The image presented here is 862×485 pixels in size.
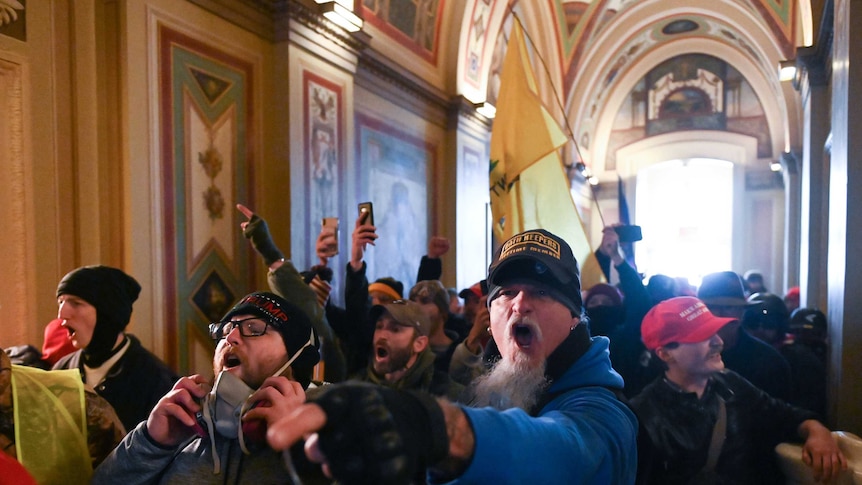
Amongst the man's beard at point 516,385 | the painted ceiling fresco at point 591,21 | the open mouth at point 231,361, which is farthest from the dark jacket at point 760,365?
the painted ceiling fresco at point 591,21

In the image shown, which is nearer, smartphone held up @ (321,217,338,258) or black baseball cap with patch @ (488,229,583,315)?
black baseball cap with patch @ (488,229,583,315)

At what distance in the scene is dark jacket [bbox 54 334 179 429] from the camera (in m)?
2.61

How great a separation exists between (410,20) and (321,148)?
305 cm

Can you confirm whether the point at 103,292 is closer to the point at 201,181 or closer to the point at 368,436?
the point at 201,181

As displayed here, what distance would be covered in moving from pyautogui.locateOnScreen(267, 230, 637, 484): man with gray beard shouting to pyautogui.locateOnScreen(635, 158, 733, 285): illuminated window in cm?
1996

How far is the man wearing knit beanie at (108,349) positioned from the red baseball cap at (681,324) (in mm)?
2199

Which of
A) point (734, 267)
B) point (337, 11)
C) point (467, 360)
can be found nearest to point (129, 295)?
point (467, 360)

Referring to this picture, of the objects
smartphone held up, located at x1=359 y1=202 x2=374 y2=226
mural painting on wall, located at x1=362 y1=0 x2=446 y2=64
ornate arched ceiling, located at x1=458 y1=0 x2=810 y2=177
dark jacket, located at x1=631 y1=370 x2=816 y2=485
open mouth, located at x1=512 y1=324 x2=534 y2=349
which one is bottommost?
dark jacket, located at x1=631 y1=370 x2=816 y2=485

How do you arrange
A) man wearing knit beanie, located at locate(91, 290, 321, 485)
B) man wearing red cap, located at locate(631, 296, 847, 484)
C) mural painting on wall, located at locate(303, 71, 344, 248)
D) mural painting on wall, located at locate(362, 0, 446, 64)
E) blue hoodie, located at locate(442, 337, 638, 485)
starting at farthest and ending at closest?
mural painting on wall, located at locate(362, 0, 446, 64)
mural painting on wall, located at locate(303, 71, 344, 248)
man wearing red cap, located at locate(631, 296, 847, 484)
man wearing knit beanie, located at locate(91, 290, 321, 485)
blue hoodie, located at locate(442, 337, 638, 485)

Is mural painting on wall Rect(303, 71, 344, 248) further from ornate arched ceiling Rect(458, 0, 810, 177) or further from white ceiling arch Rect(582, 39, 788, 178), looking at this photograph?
white ceiling arch Rect(582, 39, 788, 178)

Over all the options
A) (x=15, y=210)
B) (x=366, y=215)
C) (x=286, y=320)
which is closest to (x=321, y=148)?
(x=366, y=215)

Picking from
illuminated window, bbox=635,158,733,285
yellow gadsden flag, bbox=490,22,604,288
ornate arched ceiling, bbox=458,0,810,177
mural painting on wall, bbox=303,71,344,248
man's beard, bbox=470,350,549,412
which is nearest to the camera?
man's beard, bbox=470,350,549,412

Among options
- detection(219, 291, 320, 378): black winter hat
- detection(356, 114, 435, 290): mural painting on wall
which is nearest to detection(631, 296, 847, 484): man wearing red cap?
detection(219, 291, 320, 378): black winter hat

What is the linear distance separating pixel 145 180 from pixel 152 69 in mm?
821
